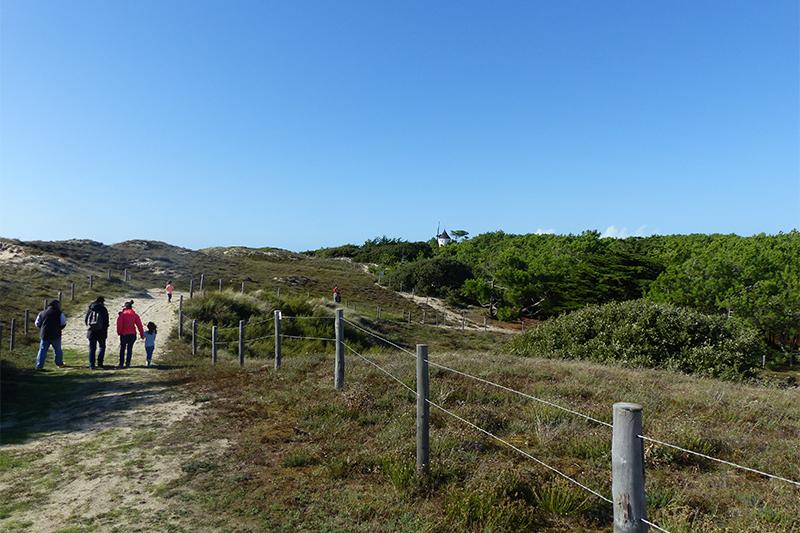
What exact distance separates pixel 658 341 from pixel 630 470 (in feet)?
46.1

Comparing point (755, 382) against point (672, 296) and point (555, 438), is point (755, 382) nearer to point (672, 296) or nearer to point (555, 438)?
point (555, 438)

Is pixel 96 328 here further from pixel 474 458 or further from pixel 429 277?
pixel 429 277

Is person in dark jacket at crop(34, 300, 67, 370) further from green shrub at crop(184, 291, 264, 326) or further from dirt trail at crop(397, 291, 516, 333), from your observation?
dirt trail at crop(397, 291, 516, 333)

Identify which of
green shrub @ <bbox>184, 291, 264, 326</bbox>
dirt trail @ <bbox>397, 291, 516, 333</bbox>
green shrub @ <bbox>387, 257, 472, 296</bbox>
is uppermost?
green shrub @ <bbox>387, 257, 472, 296</bbox>

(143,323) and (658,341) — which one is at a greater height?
(658,341)

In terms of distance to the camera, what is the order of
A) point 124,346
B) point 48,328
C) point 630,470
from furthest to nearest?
point 124,346 < point 48,328 < point 630,470

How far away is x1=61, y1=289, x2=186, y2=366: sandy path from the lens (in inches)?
713

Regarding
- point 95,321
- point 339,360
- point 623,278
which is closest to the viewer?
point 339,360

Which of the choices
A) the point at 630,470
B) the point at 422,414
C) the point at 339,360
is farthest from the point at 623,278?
the point at 630,470

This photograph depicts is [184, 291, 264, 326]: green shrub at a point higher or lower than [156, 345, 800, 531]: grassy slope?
higher

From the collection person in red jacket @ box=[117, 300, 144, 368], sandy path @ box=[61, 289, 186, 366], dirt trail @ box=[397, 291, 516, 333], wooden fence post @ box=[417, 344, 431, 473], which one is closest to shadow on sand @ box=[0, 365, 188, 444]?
person in red jacket @ box=[117, 300, 144, 368]

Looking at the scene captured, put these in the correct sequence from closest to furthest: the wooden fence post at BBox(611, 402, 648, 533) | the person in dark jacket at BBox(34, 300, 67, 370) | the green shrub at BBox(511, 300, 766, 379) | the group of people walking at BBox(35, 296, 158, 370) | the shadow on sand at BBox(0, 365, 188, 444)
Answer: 1. the wooden fence post at BBox(611, 402, 648, 533)
2. the shadow on sand at BBox(0, 365, 188, 444)
3. the person in dark jacket at BBox(34, 300, 67, 370)
4. the group of people walking at BBox(35, 296, 158, 370)
5. the green shrub at BBox(511, 300, 766, 379)

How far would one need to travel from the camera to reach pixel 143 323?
24938 mm

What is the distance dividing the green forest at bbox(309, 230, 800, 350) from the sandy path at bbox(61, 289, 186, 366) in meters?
26.4
